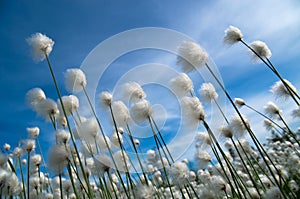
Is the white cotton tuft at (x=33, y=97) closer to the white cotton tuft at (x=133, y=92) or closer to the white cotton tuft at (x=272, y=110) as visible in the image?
the white cotton tuft at (x=133, y=92)

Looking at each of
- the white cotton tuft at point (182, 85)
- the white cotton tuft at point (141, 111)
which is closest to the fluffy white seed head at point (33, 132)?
the white cotton tuft at point (141, 111)

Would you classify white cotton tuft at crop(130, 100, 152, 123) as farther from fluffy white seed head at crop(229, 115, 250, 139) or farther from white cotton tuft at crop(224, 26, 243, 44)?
white cotton tuft at crop(224, 26, 243, 44)

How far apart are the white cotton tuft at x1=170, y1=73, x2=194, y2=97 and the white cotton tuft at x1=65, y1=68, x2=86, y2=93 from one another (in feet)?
4.60

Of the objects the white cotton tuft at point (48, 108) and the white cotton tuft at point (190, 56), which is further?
the white cotton tuft at point (48, 108)

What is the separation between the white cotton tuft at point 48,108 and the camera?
330cm

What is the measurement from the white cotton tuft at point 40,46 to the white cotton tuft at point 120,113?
1163 millimetres

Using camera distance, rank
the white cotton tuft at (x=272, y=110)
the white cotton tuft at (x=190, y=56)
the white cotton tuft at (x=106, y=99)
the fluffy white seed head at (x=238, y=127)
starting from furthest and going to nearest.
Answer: the white cotton tuft at (x=272, y=110), the white cotton tuft at (x=106, y=99), the fluffy white seed head at (x=238, y=127), the white cotton tuft at (x=190, y=56)

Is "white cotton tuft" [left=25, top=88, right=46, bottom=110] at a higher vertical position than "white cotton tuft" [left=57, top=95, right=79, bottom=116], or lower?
higher

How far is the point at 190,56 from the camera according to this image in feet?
10.3

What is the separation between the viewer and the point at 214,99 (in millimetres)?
3248

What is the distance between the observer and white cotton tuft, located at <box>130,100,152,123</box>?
318 centimetres

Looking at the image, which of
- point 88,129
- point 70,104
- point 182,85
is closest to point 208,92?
point 182,85

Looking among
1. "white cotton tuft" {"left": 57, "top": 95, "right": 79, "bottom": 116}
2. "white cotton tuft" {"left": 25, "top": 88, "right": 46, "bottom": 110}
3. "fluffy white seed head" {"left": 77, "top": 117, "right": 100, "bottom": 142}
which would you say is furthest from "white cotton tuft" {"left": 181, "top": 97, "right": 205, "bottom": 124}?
"white cotton tuft" {"left": 25, "top": 88, "right": 46, "bottom": 110}

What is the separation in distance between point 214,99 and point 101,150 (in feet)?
5.99
